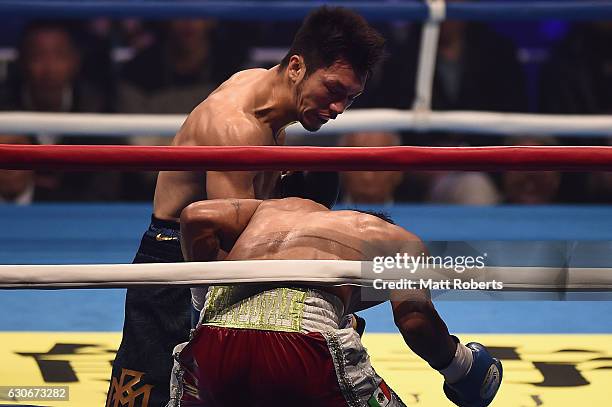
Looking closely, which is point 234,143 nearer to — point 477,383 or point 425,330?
point 425,330

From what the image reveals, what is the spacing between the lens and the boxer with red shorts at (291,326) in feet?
7.44

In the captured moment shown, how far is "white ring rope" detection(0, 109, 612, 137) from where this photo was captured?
14.4ft

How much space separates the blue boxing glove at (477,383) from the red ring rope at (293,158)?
49cm

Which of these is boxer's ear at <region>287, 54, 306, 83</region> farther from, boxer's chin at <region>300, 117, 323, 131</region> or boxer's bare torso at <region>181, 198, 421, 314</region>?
boxer's bare torso at <region>181, 198, 421, 314</region>

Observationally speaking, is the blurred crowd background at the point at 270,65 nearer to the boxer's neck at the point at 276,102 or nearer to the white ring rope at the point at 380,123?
the white ring rope at the point at 380,123

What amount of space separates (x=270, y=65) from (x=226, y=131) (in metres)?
2.83

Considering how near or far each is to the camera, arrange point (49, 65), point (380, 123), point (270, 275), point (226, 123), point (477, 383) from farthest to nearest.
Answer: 1. point (49, 65)
2. point (380, 123)
3. point (226, 123)
4. point (477, 383)
5. point (270, 275)

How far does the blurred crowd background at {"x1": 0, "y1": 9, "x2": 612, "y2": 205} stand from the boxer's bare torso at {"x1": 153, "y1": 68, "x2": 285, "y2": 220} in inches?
97.0

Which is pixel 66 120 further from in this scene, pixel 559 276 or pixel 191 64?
pixel 559 276

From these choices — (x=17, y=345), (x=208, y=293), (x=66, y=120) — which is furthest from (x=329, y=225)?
(x=66, y=120)

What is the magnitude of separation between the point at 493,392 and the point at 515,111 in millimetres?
3252

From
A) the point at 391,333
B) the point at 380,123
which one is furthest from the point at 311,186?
the point at 380,123

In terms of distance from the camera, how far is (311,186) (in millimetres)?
2666

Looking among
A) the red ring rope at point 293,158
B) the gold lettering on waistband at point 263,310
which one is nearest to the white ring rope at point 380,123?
the gold lettering on waistband at point 263,310
